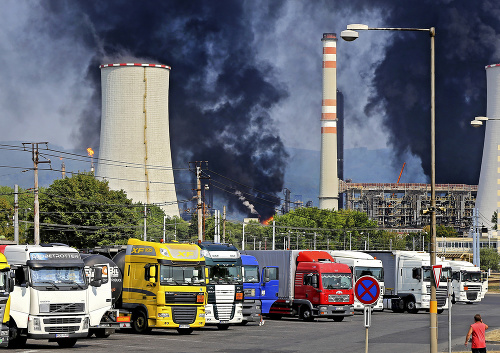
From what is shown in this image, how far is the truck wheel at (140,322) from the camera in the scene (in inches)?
1423

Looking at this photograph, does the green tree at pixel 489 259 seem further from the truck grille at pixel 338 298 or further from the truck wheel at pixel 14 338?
the truck wheel at pixel 14 338

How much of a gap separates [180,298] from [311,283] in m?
13.4

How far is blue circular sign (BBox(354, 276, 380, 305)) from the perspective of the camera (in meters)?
22.5

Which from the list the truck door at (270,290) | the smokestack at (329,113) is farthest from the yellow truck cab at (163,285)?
the smokestack at (329,113)

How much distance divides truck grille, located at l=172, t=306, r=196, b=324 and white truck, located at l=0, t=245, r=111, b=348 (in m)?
6.28

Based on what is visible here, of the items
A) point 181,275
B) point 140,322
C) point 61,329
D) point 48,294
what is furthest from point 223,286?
point 48,294

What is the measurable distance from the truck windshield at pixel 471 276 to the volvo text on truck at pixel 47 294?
4766 cm

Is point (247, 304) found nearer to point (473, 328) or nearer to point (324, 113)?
point (473, 328)

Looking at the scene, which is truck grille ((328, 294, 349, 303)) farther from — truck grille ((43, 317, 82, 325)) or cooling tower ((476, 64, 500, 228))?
cooling tower ((476, 64, 500, 228))

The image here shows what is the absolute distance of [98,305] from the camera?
30844mm

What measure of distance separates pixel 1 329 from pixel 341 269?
24.7 metres

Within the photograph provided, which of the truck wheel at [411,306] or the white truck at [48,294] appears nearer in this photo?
the white truck at [48,294]

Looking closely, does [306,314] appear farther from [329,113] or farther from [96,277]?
[329,113]

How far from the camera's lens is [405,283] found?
59094mm
